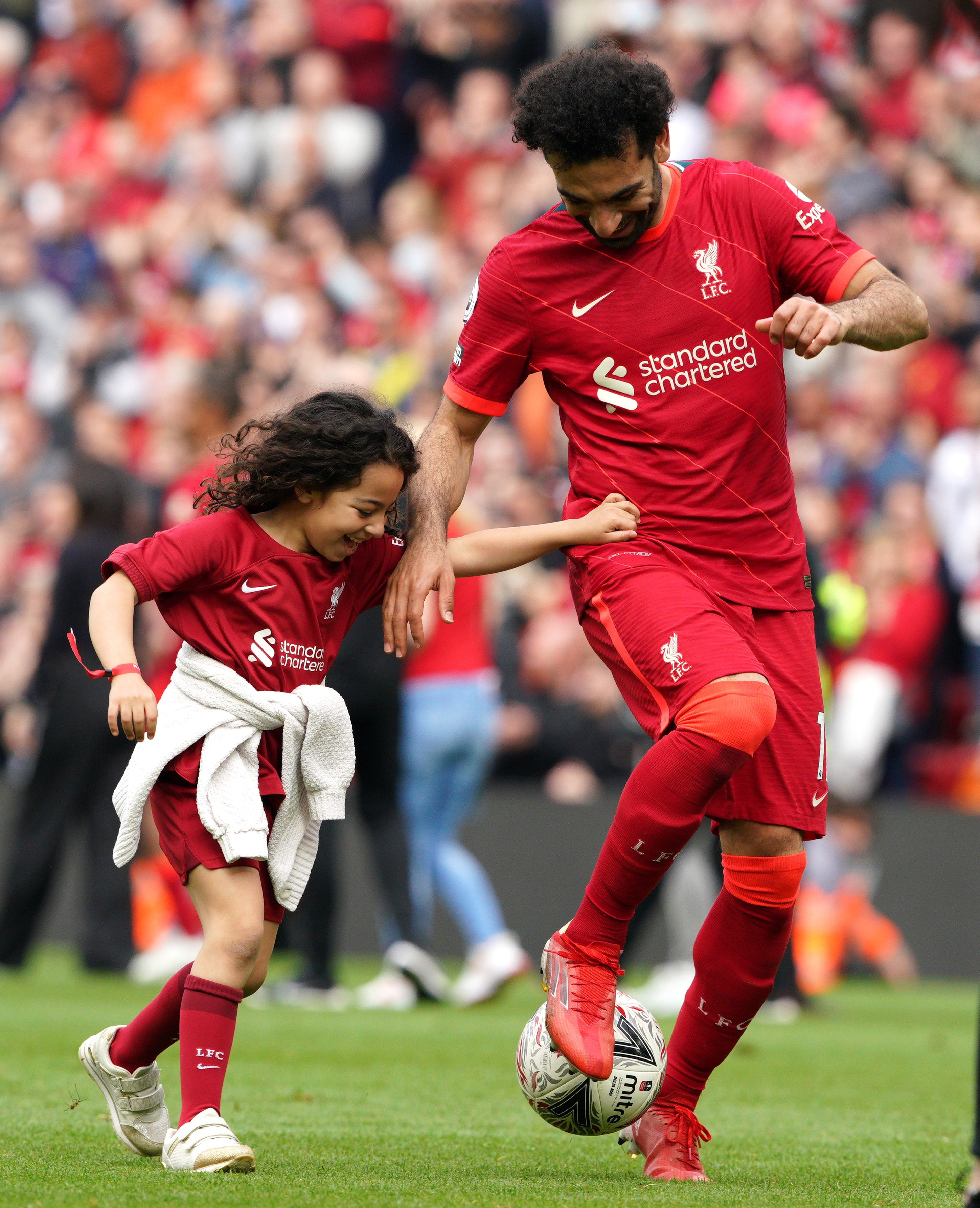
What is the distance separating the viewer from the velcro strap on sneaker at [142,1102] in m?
4.00

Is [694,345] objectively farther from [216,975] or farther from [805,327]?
[216,975]

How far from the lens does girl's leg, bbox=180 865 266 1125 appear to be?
3.68m

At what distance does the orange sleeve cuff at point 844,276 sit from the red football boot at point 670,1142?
189 centimetres

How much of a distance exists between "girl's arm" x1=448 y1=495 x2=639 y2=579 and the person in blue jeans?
434cm

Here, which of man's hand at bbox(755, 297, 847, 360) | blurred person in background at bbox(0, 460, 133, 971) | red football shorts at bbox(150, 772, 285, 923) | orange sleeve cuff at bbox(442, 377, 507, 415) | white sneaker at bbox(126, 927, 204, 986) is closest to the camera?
man's hand at bbox(755, 297, 847, 360)

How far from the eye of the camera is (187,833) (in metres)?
3.80

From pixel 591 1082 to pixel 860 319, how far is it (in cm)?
173

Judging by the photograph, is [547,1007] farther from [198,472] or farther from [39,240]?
[39,240]

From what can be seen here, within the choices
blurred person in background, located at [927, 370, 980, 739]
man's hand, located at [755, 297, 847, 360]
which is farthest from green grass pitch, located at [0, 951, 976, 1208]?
blurred person in background, located at [927, 370, 980, 739]

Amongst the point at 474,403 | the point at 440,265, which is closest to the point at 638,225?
the point at 474,403

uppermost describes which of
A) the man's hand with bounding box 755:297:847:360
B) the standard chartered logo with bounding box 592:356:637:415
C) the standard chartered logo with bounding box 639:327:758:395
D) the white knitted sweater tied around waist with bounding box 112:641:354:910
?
the man's hand with bounding box 755:297:847:360

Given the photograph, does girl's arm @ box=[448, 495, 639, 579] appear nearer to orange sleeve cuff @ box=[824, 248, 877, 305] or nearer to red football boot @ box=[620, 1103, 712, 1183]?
orange sleeve cuff @ box=[824, 248, 877, 305]

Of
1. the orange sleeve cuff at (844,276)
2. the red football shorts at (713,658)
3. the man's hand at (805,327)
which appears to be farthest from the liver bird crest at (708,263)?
the red football shorts at (713,658)

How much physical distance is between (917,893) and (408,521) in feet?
Answer: 23.9
